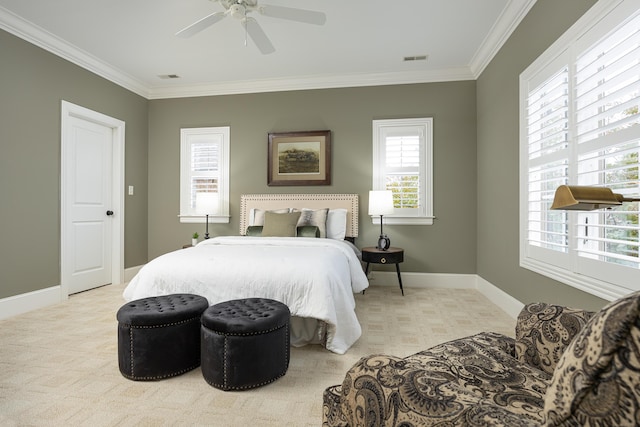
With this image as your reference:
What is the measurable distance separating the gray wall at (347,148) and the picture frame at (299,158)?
0.10 meters

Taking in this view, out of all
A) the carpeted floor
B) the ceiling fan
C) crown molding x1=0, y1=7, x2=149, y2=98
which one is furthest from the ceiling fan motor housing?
the carpeted floor

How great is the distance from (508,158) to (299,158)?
2.61 meters

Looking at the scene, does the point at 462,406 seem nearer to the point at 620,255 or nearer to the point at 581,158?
the point at 620,255

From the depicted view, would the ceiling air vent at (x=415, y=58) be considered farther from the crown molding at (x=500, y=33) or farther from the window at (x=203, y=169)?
the window at (x=203, y=169)

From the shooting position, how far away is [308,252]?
2.93m

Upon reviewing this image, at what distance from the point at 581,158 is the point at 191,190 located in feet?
15.4

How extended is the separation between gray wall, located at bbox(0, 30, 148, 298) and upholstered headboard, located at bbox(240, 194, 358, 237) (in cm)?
215

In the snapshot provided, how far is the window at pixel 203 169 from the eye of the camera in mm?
5059

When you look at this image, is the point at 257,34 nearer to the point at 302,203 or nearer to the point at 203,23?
the point at 203,23

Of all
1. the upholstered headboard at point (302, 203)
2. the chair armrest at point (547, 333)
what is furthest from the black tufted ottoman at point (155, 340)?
the upholstered headboard at point (302, 203)

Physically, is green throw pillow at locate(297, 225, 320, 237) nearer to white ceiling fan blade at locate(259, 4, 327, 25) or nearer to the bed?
the bed

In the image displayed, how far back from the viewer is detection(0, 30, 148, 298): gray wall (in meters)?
3.29

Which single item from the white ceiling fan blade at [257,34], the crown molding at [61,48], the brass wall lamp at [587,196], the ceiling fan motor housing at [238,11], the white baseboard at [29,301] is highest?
the crown molding at [61,48]

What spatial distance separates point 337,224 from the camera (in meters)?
4.42
